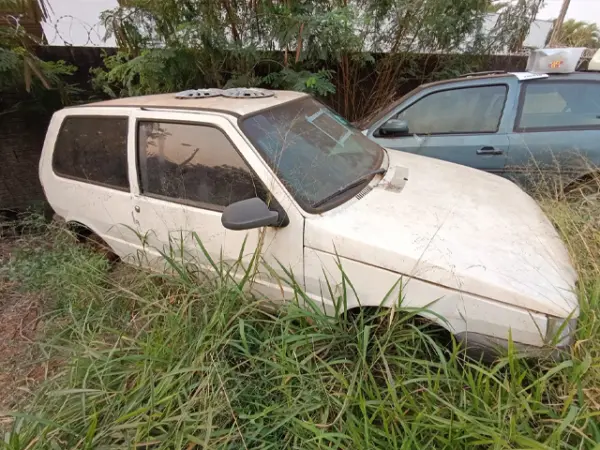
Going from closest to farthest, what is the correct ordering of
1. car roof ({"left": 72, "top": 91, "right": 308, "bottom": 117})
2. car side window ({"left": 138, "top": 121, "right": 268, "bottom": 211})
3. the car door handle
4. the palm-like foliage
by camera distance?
car side window ({"left": 138, "top": 121, "right": 268, "bottom": 211}) → car roof ({"left": 72, "top": 91, "right": 308, "bottom": 117}) → the car door handle → the palm-like foliage

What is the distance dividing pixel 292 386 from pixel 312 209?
34.7 inches

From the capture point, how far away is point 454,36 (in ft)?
17.0

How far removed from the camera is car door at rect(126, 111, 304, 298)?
2.01m

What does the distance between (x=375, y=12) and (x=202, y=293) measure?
181 inches

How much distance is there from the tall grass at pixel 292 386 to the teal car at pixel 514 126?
4.47 ft

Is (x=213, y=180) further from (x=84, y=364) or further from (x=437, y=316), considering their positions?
(x=437, y=316)

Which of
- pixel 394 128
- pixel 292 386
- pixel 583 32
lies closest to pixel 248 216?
pixel 292 386

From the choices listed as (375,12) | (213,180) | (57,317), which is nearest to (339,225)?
(213,180)

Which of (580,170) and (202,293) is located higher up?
(580,170)

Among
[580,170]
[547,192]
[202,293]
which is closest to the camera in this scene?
[202,293]

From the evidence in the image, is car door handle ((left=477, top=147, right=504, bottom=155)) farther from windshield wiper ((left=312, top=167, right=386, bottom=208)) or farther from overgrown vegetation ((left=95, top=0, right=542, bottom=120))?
overgrown vegetation ((left=95, top=0, right=542, bottom=120))

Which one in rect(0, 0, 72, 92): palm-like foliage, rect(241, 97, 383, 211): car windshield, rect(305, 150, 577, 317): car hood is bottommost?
rect(305, 150, 577, 317): car hood

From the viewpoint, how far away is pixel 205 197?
87.7 inches

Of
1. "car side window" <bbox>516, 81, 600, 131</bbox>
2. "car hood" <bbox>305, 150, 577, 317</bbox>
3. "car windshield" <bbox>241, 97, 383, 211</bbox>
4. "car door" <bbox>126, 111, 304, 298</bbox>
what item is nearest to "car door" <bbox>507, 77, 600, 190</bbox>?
"car side window" <bbox>516, 81, 600, 131</bbox>
